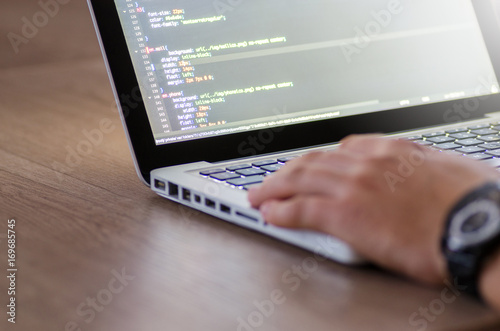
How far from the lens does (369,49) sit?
881 millimetres

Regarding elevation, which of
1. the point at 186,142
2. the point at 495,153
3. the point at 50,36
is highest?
the point at 50,36

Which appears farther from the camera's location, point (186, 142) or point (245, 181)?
point (186, 142)

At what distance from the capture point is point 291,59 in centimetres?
83

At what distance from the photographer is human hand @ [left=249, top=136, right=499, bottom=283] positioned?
18.6 inches

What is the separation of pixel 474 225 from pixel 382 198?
0.24 feet

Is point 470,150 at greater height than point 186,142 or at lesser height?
lesser

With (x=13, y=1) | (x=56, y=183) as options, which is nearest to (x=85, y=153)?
(x=56, y=183)

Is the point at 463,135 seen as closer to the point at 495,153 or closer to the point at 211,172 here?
the point at 495,153

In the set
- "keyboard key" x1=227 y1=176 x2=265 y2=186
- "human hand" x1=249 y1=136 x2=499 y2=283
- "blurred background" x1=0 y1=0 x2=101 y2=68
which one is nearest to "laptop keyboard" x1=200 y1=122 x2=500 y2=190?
"keyboard key" x1=227 y1=176 x2=265 y2=186

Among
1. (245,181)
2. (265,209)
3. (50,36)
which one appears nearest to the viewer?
(265,209)

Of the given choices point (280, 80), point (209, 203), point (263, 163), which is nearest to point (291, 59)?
point (280, 80)

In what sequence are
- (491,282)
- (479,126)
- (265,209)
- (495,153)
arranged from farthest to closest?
1. (479,126)
2. (495,153)
3. (265,209)
4. (491,282)

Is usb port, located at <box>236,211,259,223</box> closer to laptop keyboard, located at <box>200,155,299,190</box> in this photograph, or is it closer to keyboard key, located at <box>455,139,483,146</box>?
laptop keyboard, located at <box>200,155,299,190</box>

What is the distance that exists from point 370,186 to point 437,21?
51cm
